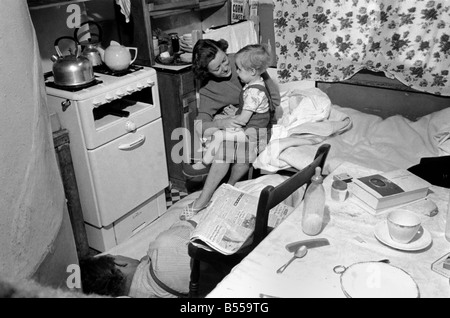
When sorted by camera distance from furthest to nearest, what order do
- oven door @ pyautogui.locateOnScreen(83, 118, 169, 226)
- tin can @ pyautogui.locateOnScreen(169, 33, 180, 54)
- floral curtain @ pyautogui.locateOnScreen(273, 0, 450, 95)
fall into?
tin can @ pyautogui.locateOnScreen(169, 33, 180, 54)
floral curtain @ pyautogui.locateOnScreen(273, 0, 450, 95)
oven door @ pyautogui.locateOnScreen(83, 118, 169, 226)

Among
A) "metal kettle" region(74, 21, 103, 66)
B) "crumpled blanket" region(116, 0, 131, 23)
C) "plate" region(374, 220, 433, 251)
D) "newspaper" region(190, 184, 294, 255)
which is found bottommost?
"newspaper" region(190, 184, 294, 255)

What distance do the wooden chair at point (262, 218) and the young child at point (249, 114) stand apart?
1.00m

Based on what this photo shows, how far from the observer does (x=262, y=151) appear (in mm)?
2975

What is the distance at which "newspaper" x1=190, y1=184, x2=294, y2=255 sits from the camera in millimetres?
1692

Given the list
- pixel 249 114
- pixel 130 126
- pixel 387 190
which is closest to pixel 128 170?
pixel 130 126

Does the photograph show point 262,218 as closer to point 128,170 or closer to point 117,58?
point 128,170

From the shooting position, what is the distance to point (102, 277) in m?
1.99

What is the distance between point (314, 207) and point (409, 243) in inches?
13.1

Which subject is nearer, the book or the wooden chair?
the wooden chair

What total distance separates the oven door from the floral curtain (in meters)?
1.42

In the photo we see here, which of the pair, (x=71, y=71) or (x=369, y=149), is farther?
(x=369, y=149)

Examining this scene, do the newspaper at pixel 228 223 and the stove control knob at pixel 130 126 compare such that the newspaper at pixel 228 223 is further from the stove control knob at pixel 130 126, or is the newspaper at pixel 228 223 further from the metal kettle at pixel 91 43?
the metal kettle at pixel 91 43

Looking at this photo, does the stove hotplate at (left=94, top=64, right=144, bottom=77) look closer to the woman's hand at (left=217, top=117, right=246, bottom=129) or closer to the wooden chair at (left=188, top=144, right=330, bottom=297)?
the woman's hand at (left=217, top=117, right=246, bottom=129)

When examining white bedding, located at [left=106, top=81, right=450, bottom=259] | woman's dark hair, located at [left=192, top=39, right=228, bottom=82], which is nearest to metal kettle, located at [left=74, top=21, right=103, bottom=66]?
woman's dark hair, located at [left=192, top=39, right=228, bottom=82]
